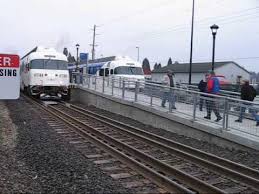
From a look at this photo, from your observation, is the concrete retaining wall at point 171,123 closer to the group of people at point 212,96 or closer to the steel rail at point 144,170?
the group of people at point 212,96

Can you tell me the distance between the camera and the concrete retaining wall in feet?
37.2

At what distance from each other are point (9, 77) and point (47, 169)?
273 cm

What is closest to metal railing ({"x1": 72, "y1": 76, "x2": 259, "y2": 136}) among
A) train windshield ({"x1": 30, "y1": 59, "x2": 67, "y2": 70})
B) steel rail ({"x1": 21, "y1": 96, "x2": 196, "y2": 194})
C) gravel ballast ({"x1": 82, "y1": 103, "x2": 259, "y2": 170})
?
gravel ballast ({"x1": 82, "y1": 103, "x2": 259, "y2": 170})

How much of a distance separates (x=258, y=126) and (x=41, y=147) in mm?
5669

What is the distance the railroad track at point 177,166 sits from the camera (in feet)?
25.0

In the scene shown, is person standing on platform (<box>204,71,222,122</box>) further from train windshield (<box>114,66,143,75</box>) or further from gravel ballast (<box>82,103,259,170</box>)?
train windshield (<box>114,66,143,75</box>)

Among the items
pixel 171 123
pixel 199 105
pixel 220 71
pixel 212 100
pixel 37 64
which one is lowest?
pixel 171 123

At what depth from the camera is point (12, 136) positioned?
43.3ft

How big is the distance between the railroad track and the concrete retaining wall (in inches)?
46.7

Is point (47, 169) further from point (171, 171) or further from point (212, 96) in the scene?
point (212, 96)

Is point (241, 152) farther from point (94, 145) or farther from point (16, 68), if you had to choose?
Answer: point (16, 68)

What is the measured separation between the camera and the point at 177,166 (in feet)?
30.8

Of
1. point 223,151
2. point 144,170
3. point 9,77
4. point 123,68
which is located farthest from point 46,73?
point 9,77

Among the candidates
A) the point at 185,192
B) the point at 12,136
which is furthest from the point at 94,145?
the point at 185,192
